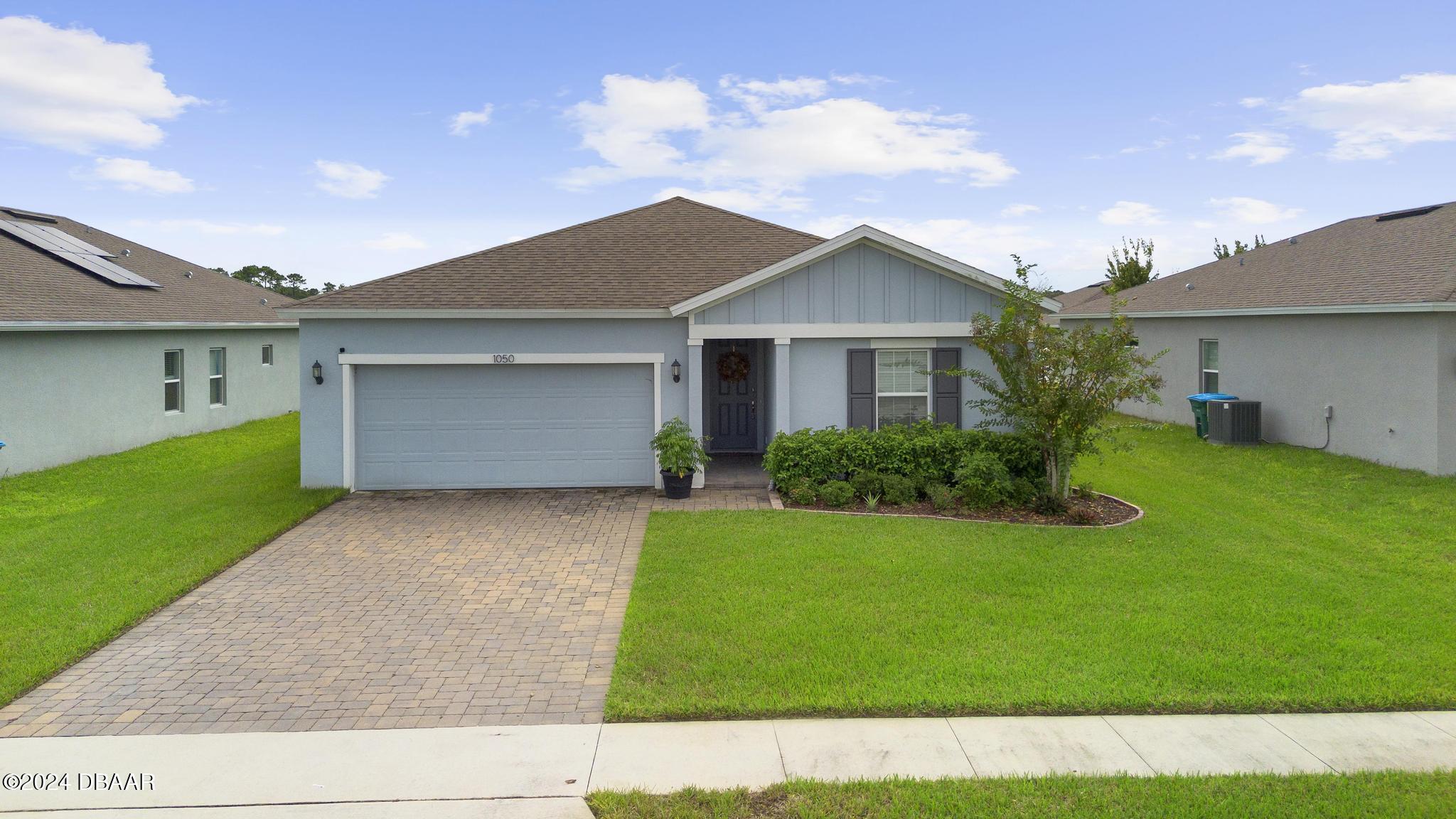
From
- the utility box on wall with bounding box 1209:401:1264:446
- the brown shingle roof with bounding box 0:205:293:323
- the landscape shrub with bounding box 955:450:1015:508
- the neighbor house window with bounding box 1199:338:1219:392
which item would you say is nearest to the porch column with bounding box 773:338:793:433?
the landscape shrub with bounding box 955:450:1015:508

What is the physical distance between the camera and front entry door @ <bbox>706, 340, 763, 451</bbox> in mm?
17109

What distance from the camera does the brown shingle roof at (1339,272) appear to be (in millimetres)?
15258

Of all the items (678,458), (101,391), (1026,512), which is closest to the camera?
(1026,512)

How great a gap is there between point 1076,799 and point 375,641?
5547 millimetres

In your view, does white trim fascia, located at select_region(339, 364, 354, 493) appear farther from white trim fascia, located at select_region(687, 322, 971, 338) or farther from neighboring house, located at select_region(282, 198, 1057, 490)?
white trim fascia, located at select_region(687, 322, 971, 338)

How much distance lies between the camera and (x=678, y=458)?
43.7 ft

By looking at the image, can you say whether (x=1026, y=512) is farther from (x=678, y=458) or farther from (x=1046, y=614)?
(x=678, y=458)

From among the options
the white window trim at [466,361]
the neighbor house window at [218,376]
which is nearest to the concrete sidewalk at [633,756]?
the white window trim at [466,361]

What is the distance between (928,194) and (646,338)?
11579mm

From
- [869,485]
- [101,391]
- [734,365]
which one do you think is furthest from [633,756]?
[101,391]

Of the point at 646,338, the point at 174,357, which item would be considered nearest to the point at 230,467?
the point at 174,357

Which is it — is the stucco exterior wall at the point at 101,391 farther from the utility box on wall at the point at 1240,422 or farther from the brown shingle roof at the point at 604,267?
the utility box on wall at the point at 1240,422

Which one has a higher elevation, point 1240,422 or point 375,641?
point 1240,422

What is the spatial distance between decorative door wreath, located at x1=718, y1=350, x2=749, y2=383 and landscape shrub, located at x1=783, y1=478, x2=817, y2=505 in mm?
4455
